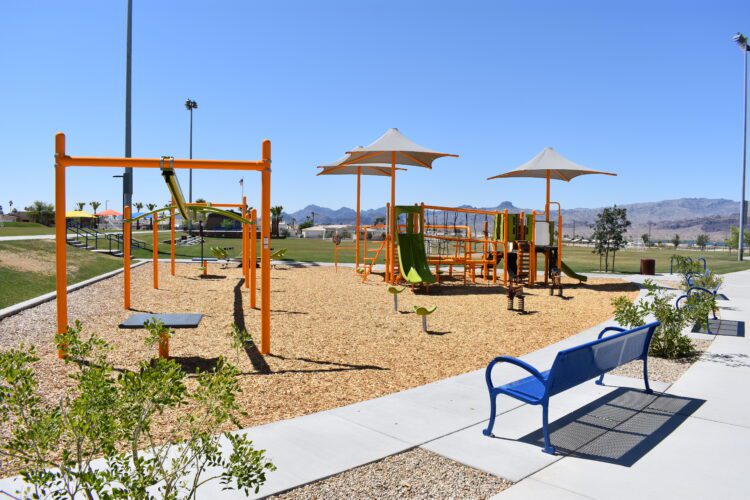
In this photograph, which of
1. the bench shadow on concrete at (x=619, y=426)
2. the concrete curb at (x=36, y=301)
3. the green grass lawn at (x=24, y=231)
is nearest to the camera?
the bench shadow on concrete at (x=619, y=426)

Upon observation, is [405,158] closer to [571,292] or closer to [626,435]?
[571,292]

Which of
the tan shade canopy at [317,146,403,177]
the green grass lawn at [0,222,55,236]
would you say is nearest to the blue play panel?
the tan shade canopy at [317,146,403,177]

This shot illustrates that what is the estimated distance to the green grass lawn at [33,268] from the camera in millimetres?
11673

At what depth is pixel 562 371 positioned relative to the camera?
430cm

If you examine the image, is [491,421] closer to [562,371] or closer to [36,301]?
[562,371]

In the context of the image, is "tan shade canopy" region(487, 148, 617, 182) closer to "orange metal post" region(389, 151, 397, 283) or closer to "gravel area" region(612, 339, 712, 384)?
"orange metal post" region(389, 151, 397, 283)

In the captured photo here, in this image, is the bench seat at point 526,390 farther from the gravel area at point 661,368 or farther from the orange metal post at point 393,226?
the orange metal post at point 393,226

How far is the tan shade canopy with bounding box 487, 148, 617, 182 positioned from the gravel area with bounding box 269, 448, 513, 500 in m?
14.6

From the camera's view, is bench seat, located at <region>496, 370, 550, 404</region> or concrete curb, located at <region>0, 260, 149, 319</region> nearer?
bench seat, located at <region>496, 370, 550, 404</region>

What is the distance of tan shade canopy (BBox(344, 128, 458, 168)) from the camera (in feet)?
50.8

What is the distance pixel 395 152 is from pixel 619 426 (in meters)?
12.2

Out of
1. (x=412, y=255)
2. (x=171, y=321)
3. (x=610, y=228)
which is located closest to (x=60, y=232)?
(x=171, y=321)

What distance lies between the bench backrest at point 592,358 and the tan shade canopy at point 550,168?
40.1 feet

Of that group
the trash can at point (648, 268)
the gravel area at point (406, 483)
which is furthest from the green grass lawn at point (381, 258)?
the gravel area at point (406, 483)
